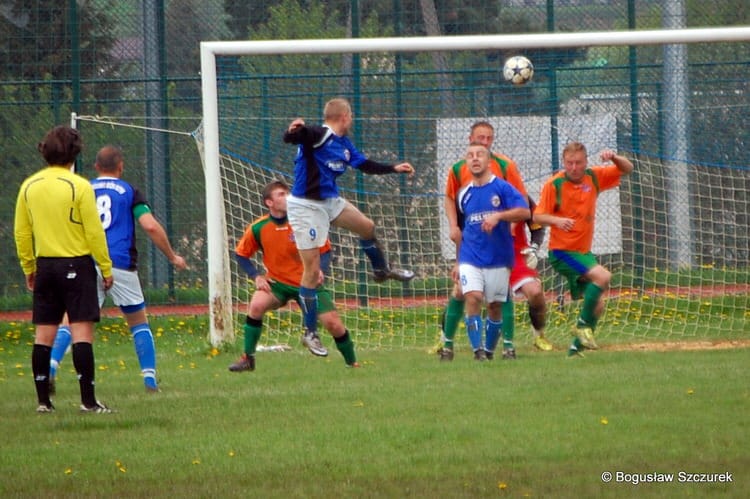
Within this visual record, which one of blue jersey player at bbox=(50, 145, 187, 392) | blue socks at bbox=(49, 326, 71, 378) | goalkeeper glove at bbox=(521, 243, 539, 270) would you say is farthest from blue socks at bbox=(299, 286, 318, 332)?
goalkeeper glove at bbox=(521, 243, 539, 270)

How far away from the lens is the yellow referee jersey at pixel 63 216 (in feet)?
27.0

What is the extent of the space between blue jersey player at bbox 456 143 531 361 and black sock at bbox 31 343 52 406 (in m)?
3.71

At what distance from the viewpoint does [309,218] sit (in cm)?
1027

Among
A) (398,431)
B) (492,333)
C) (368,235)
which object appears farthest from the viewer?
(492,333)

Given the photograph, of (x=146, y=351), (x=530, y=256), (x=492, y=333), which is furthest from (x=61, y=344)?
(x=530, y=256)

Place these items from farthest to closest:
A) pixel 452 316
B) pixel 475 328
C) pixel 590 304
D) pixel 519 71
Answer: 1. pixel 519 71
2. pixel 452 316
3. pixel 590 304
4. pixel 475 328

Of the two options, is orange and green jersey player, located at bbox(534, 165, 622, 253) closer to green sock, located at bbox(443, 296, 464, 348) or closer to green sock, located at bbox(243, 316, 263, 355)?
green sock, located at bbox(443, 296, 464, 348)

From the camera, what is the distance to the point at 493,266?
10.8 metres

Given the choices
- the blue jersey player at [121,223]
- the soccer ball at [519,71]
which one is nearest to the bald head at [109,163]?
the blue jersey player at [121,223]

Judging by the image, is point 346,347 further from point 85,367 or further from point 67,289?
point 67,289

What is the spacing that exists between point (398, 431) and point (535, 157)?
8.22 m

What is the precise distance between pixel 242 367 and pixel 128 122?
725 cm

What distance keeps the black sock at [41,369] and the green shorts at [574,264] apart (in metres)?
4.97

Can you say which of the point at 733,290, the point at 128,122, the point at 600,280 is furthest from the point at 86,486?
the point at 128,122
